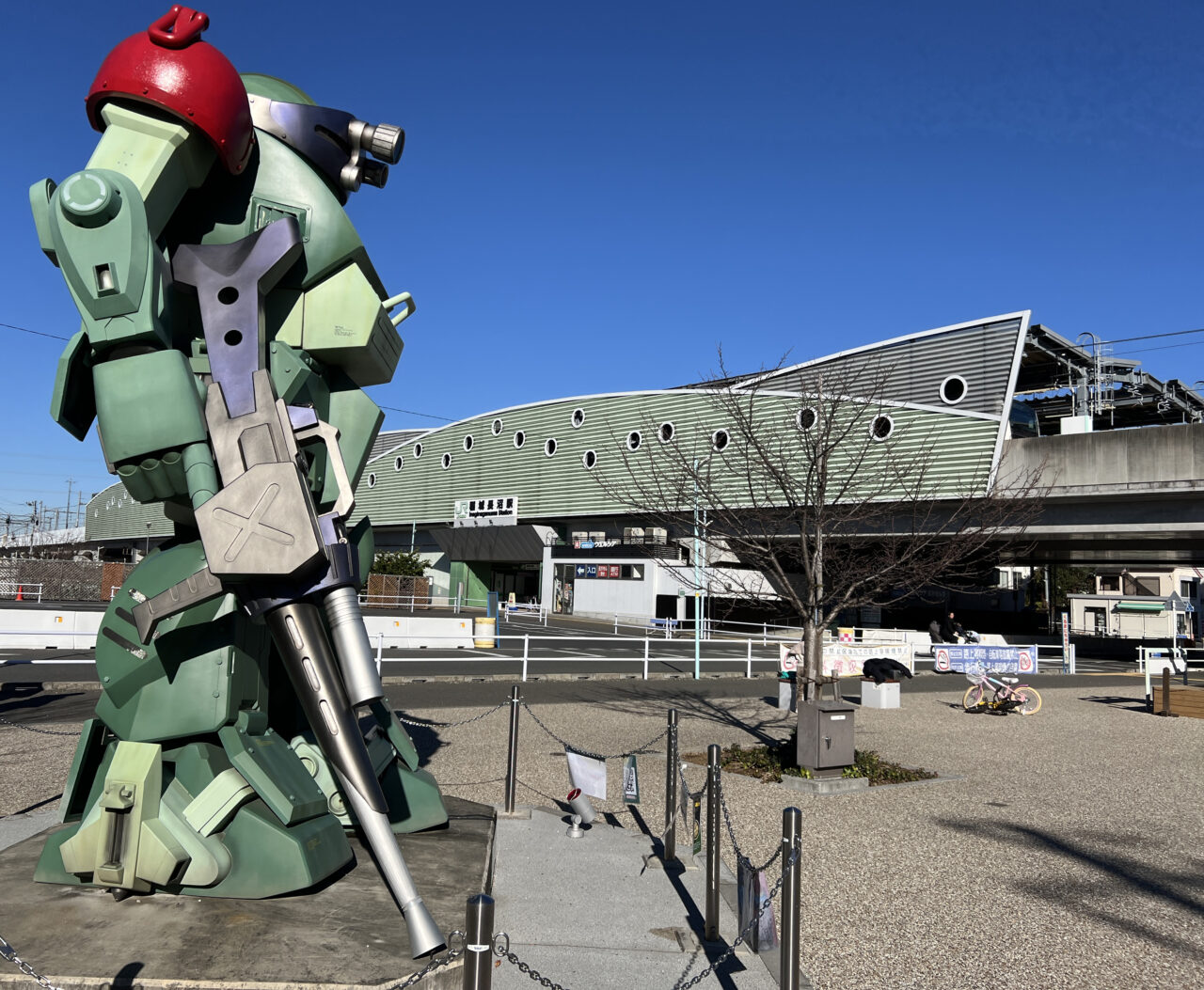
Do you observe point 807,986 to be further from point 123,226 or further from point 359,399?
point 123,226

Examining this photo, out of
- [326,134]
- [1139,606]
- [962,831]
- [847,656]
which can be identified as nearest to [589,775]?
[962,831]

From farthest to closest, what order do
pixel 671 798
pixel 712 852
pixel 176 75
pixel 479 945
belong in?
1. pixel 671 798
2. pixel 712 852
3. pixel 176 75
4. pixel 479 945

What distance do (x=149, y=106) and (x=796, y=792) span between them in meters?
8.24

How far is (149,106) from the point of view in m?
4.73

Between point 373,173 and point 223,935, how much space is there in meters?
4.56

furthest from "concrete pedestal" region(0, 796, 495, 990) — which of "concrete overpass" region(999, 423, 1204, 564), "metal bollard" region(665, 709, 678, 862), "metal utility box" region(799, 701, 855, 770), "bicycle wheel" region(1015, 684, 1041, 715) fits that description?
"concrete overpass" region(999, 423, 1204, 564)

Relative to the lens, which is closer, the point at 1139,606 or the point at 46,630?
the point at 46,630

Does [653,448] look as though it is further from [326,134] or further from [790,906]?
[790,906]

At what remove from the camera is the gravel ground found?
5043 mm

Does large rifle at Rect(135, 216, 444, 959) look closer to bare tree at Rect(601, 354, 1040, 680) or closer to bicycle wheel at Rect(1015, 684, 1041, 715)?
bare tree at Rect(601, 354, 1040, 680)

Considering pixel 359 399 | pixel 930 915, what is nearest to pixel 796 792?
pixel 930 915

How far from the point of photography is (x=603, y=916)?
5.29m

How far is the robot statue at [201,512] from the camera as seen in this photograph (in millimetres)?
4406

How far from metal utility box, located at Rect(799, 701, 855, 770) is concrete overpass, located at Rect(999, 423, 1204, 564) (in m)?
20.4
